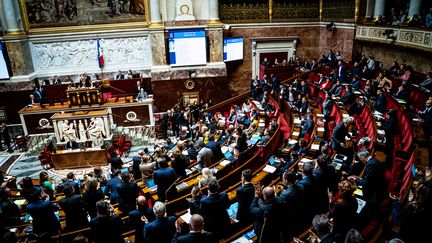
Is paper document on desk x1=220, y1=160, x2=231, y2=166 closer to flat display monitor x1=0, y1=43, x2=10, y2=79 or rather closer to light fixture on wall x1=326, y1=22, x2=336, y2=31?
A: light fixture on wall x1=326, y1=22, x2=336, y2=31

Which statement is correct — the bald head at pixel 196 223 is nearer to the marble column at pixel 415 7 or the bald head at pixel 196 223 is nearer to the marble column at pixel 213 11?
the marble column at pixel 415 7

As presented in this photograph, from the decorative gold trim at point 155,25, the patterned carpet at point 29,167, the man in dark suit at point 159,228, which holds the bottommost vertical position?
the patterned carpet at point 29,167

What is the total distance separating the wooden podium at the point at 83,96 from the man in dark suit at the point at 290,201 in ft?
41.1

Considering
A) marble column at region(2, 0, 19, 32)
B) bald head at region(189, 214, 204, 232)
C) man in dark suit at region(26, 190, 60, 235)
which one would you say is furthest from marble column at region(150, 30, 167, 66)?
bald head at region(189, 214, 204, 232)

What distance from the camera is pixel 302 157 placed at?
23.7 ft

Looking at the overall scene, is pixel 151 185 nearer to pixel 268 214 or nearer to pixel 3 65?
pixel 268 214

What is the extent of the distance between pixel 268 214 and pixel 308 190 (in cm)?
104

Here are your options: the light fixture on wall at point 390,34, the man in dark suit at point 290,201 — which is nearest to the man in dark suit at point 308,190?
the man in dark suit at point 290,201

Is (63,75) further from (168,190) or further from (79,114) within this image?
(168,190)

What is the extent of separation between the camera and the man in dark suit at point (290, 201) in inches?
175

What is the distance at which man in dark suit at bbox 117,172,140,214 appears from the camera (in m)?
5.59

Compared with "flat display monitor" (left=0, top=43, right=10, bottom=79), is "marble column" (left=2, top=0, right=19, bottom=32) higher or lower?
higher

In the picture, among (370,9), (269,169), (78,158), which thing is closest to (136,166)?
(269,169)

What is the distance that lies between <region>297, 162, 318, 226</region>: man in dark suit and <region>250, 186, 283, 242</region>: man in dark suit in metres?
0.76
